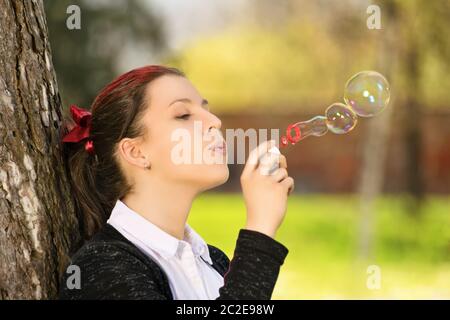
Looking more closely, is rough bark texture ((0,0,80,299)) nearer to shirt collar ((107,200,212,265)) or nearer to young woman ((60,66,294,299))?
young woman ((60,66,294,299))

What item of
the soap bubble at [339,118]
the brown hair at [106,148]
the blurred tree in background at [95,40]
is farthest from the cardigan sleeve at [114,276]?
the blurred tree in background at [95,40]

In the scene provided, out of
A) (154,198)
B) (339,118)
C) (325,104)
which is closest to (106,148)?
(154,198)

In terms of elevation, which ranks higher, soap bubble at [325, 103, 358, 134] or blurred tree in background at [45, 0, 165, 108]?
blurred tree in background at [45, 0, 165, 108]

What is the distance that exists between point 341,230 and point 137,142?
869cm

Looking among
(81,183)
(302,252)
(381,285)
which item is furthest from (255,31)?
(81,183)

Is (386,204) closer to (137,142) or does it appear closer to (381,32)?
(381,32)

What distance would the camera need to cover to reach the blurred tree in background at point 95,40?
5.99 m

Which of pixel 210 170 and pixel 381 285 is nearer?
pixel 210 170

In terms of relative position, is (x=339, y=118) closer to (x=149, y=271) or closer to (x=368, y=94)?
(x=368, y=94)

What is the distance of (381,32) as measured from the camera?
24.8 ft

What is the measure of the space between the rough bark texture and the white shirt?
16cm

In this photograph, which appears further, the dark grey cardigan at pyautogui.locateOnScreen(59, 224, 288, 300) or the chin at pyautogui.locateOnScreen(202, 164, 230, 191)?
the chin at pyautogui.locateOnScreen(202, 164, 230, 191)

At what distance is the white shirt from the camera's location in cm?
177

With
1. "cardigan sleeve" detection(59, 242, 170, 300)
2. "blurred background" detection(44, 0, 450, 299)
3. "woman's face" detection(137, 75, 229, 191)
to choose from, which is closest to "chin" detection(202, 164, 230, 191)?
"woman's face" detection(137, 75, 229, 191)
